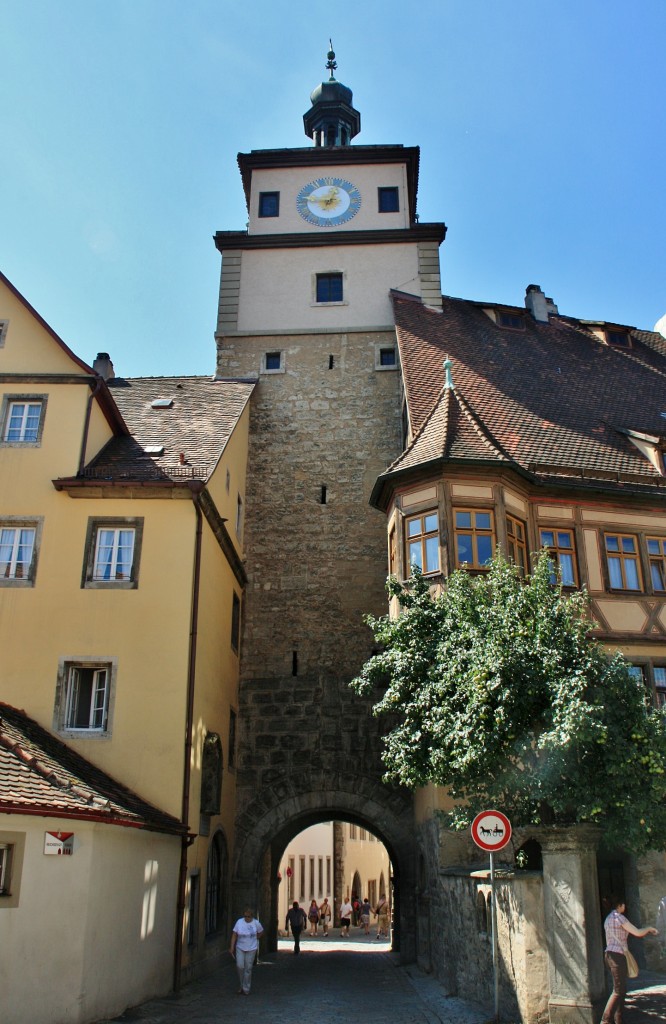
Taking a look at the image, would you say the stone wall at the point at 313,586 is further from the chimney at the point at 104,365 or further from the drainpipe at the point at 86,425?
the drainpipe at the point at 86,425

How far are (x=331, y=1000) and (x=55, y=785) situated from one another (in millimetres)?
5475

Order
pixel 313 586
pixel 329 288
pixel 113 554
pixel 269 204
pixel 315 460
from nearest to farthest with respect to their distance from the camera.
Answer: pixel 113 554 < pixel 313 586 < pixel 315 460 < pixel 329 288 < pixel 269 204

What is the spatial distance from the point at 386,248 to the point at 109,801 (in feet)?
57.6

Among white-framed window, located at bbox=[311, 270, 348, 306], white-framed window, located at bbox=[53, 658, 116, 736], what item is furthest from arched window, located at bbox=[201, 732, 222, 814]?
white-framed window, located at bbox=[311, 270, 348, 306]

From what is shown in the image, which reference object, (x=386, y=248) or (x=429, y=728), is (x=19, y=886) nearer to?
(x=429, y=728)

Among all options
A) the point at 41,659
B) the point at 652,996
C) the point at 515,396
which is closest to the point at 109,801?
the point at 41,659

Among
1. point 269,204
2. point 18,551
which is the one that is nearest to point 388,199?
point 269,204

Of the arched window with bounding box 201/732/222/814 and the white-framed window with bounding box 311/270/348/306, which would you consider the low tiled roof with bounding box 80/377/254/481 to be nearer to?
the white-framed window with bounding box 311/270/348/306

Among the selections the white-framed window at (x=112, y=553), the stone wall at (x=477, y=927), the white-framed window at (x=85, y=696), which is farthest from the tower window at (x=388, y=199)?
the stone wall at (x=477, y=927)

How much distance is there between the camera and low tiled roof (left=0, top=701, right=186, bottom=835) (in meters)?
10.6

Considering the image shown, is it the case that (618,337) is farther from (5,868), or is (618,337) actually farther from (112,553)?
(5,868)

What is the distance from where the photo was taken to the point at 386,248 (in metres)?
24.9

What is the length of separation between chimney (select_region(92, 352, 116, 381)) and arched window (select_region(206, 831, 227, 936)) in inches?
458

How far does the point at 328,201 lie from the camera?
26.0m
